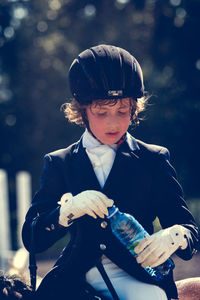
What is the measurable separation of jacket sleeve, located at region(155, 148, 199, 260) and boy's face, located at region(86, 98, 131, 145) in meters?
0.28

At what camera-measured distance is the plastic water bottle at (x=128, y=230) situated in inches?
101

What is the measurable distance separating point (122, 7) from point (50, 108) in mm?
3158

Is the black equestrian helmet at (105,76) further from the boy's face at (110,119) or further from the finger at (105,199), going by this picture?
the finger at (105,199)

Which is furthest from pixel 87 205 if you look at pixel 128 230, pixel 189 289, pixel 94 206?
pixel 189 289

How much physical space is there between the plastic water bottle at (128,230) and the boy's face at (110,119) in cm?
42

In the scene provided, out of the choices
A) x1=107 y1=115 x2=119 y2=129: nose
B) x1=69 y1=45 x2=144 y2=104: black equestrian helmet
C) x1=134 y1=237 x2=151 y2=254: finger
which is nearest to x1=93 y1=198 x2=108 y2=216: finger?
x1=134 y1=237 x2=151 y2=254: finger

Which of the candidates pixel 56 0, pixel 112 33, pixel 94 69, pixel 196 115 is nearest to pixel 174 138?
pixel 196 115

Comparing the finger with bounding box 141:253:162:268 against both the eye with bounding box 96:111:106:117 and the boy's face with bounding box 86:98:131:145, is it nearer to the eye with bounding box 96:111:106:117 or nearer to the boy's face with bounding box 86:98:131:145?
the boy's face with bounding box 86:98:131:145

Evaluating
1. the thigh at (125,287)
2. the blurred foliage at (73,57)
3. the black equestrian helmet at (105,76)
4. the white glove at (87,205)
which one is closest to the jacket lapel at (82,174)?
the white glove at (87,205)

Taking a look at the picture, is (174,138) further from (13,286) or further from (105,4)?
(13,286)

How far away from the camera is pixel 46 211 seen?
2760 millimetres

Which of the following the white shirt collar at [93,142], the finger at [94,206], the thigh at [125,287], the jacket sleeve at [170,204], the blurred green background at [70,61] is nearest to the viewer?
the finger at [94,206]

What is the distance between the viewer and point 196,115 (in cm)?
1227

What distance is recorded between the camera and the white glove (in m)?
2.47
